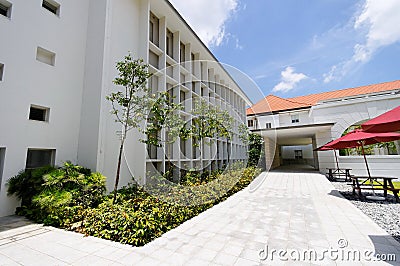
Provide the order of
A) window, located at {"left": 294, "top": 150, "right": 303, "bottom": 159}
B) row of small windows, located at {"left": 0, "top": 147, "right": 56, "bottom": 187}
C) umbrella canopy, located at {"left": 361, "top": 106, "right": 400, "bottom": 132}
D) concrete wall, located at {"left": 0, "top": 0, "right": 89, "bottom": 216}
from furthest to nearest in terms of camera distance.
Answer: window, located at {"left": 294, "top": 150, "right": 303, "bottom": 159} < row of small windows, located at {"left": 0, "top": 147, "right": 56, "bottom": 187} < concrete wall, located at {"left": 0, "top": 0, "right": 89, "bottom": 216} < umbrella canopy, located at {"left": 361, "top": 106, "right": 400, "bottom": 132}

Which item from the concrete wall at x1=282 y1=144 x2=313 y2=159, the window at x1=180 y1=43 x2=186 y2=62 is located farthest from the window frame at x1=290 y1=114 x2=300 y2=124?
the window at x1=180 y1=43 x2=186 y2=62

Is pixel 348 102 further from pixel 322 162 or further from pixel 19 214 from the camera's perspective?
pixel 19 214

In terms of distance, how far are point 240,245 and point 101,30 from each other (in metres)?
7.28

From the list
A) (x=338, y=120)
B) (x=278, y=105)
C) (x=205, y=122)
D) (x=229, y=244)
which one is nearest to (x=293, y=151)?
(x=278, y=105)

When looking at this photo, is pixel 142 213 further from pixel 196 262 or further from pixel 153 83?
pixel 153 83

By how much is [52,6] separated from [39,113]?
3.53m

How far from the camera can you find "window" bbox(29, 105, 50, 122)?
16.4ft

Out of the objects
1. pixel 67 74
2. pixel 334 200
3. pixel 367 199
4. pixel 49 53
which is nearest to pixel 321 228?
pixel 334 200

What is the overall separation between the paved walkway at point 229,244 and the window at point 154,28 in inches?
292

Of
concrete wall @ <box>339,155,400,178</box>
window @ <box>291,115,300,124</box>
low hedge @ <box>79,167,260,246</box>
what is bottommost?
low hedge @ <box>79,167,260,246</box>

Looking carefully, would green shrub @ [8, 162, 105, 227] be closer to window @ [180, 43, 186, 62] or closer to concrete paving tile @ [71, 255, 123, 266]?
concrete paving tile @ [71, 255, 123, 266]

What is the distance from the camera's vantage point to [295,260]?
2.50 metres

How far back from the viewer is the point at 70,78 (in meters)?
5.84

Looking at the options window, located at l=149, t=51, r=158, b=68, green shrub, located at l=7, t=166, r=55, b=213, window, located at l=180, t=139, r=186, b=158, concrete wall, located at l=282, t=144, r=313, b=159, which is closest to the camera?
green shrub, located at l=7, t=166, r=55, b=213
